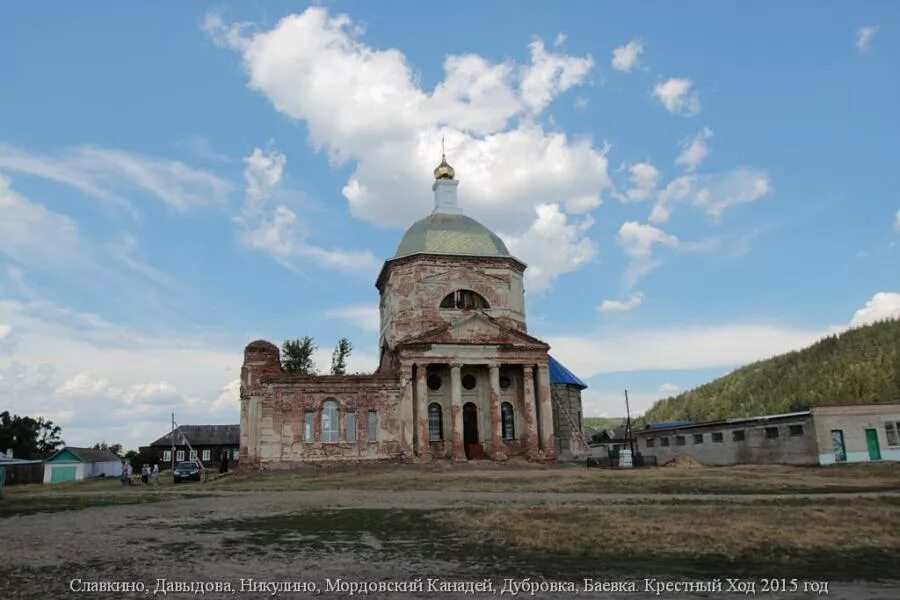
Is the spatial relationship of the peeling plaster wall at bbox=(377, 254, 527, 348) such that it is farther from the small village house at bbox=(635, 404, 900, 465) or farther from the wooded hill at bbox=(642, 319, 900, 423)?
the wooded hill at bbox=(642, 319, 900, 423)

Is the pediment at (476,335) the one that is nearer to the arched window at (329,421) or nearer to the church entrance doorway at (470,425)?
the church entrance doorway at (470,425)

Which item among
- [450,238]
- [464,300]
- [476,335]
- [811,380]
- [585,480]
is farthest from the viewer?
[811,380]

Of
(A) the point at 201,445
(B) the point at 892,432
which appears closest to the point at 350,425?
(B) the point at 892,432

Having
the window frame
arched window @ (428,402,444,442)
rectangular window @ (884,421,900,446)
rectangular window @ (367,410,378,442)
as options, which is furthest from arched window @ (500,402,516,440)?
rectangular window @ (884,421,900,446)

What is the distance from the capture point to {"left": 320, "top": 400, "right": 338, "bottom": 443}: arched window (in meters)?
36.5

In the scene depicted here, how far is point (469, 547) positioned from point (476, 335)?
2806 centimetres

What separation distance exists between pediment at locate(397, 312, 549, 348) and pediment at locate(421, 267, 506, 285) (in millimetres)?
3678

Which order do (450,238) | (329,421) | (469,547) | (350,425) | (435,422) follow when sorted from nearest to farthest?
(469,547) → (329,421) → (350,425) → (435,422) → (450,238)

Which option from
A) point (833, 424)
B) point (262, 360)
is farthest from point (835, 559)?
point (262, 360)

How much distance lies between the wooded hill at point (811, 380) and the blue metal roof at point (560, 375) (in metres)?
29.4

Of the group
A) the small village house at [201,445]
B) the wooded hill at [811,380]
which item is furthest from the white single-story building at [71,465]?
the wooded hill at [811,380]

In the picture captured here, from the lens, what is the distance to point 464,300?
41.3m

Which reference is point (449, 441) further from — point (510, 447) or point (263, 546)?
point (263, 546)

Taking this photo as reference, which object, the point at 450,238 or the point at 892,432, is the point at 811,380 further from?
the point at 450,238
